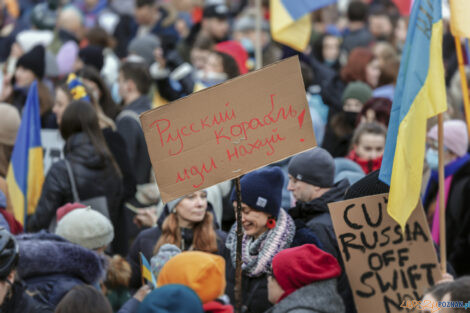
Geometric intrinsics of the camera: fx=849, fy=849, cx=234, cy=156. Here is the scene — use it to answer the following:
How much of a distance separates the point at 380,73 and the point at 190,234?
4.42 metres

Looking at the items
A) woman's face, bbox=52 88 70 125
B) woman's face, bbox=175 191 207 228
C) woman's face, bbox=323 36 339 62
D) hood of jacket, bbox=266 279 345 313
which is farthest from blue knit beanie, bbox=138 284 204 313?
woman's face, bbox=323 36 339 62

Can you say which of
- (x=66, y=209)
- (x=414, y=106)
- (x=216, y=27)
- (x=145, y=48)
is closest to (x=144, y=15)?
(x=216, y=27)

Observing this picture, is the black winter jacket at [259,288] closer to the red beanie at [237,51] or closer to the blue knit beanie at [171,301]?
the blue knit beanie at [171,301]

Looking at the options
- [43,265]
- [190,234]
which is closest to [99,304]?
[43,265]

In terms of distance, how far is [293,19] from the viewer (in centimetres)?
832

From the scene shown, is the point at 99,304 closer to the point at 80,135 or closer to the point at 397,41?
the point at 80,135

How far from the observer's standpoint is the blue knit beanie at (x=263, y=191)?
4.74 meters

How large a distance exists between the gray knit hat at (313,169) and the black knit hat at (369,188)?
2.84 feet

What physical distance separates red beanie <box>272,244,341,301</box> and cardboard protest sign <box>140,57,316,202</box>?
49 cm

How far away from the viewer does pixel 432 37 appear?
4.22m

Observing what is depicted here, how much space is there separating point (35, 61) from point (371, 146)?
3.85 meters

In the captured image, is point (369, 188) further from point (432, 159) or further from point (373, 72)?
point (373, 72)

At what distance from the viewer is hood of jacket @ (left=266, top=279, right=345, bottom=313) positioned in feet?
12.8

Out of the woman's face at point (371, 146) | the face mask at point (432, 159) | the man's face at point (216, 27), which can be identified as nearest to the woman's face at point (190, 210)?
the woman's face at point (371, 146)
